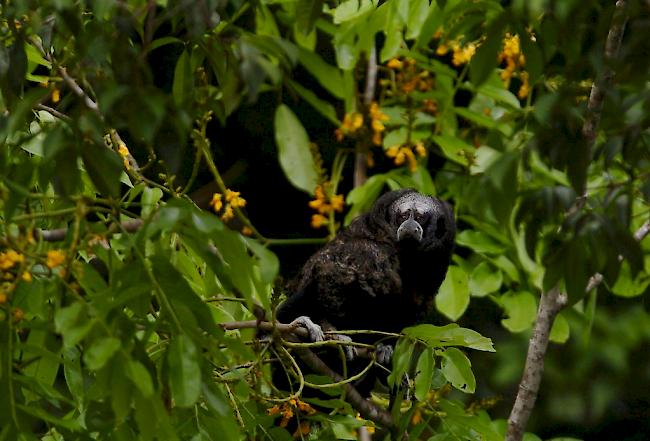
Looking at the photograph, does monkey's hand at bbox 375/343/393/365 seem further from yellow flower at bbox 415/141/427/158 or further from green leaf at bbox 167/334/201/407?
green leaf at bbox 167/334/201/407

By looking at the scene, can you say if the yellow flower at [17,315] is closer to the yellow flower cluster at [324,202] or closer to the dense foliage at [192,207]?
the dense foliage at [192,207]

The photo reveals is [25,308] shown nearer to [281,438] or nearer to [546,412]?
[281,438]

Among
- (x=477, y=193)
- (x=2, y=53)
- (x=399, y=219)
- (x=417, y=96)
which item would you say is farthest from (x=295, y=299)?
Result: (x=477, y=193)

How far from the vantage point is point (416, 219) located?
3076 millimetres

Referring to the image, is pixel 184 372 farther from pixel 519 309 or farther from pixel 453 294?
pixel 519 309

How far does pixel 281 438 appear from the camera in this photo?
7.11 feet

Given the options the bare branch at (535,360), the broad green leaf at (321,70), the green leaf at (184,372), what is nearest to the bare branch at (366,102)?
the broad green leaf at (321,70)

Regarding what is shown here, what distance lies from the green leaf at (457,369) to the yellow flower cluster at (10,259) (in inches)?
38.6

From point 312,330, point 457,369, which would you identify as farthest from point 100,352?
point 312,330

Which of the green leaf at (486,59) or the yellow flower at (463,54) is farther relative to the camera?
the yellow flower at (463,54)

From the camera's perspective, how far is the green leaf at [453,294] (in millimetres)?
3328

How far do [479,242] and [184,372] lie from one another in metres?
2.22

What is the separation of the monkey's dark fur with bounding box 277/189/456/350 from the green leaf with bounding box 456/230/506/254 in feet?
1.18

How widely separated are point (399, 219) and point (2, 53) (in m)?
1.54
